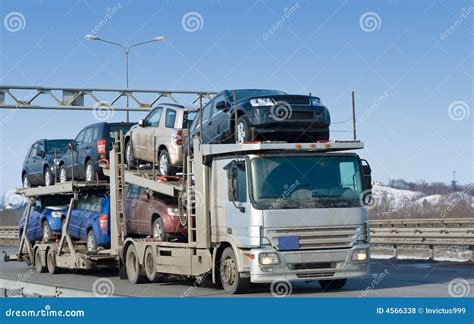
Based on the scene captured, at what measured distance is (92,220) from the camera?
21391 mm

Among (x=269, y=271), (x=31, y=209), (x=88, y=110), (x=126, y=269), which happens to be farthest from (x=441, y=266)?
(x=88, y=110)

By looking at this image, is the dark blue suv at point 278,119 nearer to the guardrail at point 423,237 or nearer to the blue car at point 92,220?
the blue car at point 92,220

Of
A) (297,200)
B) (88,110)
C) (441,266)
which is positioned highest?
(88,110)

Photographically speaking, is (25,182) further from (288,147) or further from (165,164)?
(288,147)

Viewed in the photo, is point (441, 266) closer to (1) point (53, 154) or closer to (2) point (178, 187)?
(2) point (178, 187)

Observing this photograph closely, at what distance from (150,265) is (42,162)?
7817 mm

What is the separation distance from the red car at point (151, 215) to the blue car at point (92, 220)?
1.22m

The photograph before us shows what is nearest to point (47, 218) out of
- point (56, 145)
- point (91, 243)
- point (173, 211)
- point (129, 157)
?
point (56, 145)

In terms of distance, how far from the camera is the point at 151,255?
1816 cm

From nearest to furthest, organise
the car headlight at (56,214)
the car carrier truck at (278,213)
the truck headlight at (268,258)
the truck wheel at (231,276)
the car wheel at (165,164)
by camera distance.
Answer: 1. the truck headlight at (268,258)
2. the car carrier truck at (278,213)
3. the truck wheel at (231,276)
4. the car wheel at (165,164)
5. the car headlight at (56,214)

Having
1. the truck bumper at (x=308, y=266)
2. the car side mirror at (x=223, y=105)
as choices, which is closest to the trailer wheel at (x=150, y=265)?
the car side mirror at (x=223, y=105)

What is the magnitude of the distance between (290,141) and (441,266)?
8.85 meters

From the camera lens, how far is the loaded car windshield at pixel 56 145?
25.2 m

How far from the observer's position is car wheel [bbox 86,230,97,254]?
21.3 metres
